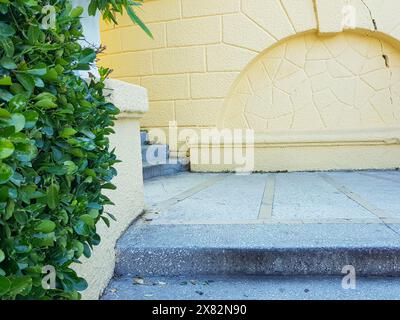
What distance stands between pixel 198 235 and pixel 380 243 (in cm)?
72

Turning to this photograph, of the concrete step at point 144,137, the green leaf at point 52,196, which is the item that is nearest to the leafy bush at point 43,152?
the green leaf at point 52,196

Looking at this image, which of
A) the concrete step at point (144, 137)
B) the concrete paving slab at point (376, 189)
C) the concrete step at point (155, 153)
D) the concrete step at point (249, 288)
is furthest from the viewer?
the concrete step at point (144, 137)

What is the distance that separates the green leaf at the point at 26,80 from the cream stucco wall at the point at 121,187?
0.63 m

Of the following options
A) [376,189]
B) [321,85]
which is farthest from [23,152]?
[321,85]

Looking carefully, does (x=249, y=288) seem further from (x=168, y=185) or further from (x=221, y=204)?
(x=168, y=185)

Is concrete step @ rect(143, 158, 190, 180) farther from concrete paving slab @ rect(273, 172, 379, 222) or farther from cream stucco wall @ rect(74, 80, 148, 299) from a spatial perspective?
cream stucco wall @ rect(74, 80, 148, 299)

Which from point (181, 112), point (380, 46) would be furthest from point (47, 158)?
point (380, 46)

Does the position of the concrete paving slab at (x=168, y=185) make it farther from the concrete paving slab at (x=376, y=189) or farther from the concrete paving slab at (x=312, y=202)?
the concrete paving slab at (x=376, y=189)

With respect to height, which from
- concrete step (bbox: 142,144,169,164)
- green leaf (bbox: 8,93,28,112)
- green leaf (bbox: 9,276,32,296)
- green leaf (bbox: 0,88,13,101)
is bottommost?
concrete step (bbox: 142,144,169,164)

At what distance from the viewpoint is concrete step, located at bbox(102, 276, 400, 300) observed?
3.77ft

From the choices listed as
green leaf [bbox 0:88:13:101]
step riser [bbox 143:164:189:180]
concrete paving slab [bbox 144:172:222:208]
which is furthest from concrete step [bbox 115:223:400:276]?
step riser [bbox 143:164:189:180]

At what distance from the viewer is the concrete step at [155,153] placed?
3199mm

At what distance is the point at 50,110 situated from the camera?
0.76 metres

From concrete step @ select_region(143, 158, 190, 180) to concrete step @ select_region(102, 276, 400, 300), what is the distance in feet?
5.92
